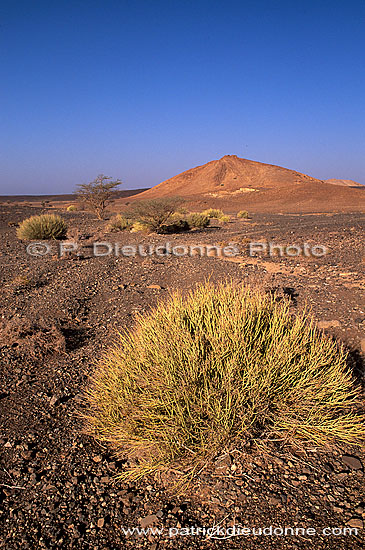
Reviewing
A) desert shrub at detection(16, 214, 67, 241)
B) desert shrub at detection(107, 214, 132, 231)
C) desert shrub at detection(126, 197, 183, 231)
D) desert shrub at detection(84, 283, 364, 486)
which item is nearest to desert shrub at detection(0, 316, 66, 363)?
desert shrub at detection(84, 283, 364, 486)

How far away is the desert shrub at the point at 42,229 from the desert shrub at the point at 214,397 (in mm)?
11970

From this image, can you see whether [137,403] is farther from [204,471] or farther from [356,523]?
[356,523]

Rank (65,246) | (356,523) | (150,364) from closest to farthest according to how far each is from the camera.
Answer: (356,523) < (150,364) < (65,246)

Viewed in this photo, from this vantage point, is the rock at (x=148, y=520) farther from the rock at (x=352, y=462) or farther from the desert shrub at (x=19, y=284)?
the desert shrub at (x=19, y=284)

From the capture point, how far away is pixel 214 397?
220 cm

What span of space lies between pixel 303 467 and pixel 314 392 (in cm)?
46

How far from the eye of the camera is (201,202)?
37.3 meters

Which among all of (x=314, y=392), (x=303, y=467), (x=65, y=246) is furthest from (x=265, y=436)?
(x=65, y=246)

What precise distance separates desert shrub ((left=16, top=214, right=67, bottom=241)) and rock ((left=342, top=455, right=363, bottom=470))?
13111mm

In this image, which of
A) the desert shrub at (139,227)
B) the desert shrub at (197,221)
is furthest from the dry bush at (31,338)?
the desert shrub at (197,221)

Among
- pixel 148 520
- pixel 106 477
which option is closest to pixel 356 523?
pixel 148 520

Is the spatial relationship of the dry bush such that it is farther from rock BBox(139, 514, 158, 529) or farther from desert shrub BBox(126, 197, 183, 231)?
desert shrub BBox(126, 197, 183, 231)

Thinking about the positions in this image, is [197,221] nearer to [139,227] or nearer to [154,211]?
[154,211]

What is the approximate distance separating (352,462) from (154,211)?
13008 mm
